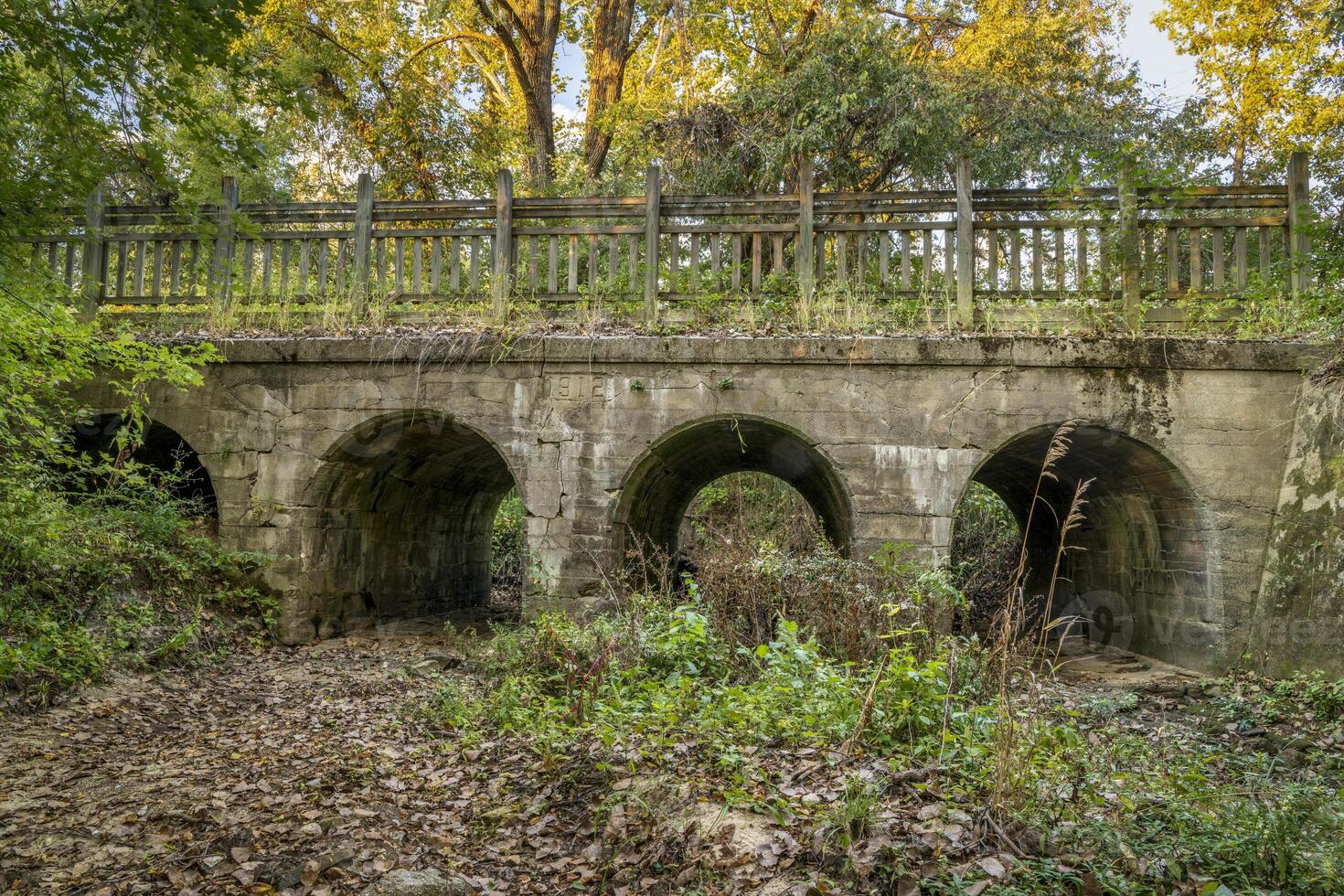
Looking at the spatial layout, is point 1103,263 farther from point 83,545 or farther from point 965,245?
point 83,545

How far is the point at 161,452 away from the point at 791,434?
26.5 ft

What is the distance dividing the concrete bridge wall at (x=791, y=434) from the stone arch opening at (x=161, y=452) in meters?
0.46

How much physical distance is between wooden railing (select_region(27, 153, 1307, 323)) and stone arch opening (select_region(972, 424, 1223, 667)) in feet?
4.82

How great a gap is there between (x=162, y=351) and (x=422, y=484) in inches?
157

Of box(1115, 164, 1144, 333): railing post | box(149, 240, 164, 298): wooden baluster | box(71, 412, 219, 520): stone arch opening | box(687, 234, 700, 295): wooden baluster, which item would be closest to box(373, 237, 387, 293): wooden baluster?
box(149, 240, 164, 298): wooden baluster

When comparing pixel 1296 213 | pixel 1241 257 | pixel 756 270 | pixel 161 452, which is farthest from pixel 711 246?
pixel 161 452

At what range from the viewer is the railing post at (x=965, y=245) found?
861cm

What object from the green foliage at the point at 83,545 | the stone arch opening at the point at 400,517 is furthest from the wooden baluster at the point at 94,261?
the stone arch opening at the point at 400,517

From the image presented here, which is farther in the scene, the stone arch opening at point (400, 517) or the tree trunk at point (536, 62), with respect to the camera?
the tree trunk at point (536, 62)

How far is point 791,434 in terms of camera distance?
328 inches

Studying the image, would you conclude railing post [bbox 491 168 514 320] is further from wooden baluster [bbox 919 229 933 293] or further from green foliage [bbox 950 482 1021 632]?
green foliage [bbox 950 482 1021 632]

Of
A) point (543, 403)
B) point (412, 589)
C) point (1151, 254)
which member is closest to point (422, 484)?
point (412, 589)

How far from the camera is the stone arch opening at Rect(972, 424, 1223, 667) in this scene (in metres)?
7.94

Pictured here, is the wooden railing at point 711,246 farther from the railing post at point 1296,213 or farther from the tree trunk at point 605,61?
the tree trunk at point 605,61
